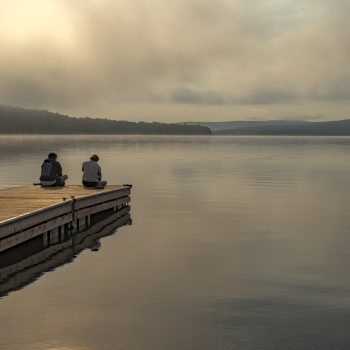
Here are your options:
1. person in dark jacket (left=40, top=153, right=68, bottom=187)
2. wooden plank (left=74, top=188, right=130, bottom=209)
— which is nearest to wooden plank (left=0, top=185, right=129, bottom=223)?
wooden plank (left=74, top=188, right=130, bottom=209)

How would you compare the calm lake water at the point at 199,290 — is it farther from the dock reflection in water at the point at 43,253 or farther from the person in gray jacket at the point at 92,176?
the person in gray jacket at the point at 92,176

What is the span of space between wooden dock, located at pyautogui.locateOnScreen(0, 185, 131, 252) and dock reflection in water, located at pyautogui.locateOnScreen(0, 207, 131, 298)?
404 mm

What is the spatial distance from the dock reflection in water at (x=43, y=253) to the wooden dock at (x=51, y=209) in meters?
0.40

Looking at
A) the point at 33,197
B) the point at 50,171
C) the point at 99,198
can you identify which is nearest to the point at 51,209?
the point at 33,197

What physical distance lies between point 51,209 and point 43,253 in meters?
2.24

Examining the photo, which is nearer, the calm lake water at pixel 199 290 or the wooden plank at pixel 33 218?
the calm lake water at pixel 199 290

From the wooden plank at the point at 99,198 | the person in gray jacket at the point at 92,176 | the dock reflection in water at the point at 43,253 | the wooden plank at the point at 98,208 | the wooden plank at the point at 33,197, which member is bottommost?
the dock reflection in water at the point at 43,253

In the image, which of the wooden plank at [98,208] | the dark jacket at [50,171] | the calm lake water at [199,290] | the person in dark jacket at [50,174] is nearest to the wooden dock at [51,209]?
the wooden plank at [98,208]

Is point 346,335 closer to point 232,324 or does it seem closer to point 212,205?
point 232,324

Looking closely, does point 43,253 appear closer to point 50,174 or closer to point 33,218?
point 33,218

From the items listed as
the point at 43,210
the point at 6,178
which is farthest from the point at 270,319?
the point at 6,178

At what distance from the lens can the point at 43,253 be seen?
2077 cm

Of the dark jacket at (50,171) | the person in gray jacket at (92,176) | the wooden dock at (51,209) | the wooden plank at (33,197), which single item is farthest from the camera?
the person in gray jacket at (92,176)

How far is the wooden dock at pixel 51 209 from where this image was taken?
772 inches
